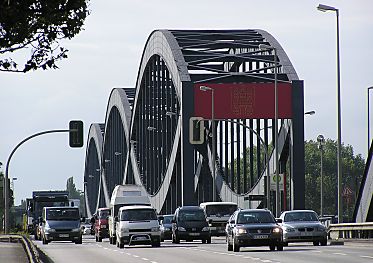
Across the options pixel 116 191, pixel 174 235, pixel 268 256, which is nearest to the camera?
pixel 268 256

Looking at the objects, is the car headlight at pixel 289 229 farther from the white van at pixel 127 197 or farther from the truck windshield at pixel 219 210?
the truck windshield at pixel 219 210

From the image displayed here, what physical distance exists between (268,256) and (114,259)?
4.65 m

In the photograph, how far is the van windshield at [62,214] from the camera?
61406 millimetres

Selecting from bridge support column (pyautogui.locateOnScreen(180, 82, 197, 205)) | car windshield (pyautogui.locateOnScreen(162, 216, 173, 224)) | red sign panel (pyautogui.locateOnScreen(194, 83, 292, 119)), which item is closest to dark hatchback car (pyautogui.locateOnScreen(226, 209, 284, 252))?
car windshield (pyautogui.locateOnScreen(162, 216, 173, 224))

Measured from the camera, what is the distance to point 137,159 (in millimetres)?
124688

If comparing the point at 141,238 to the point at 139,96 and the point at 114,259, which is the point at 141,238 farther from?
the point at 139,96

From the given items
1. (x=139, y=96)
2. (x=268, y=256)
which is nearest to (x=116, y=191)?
(x=268, y=256)

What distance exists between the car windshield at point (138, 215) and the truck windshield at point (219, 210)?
1298 cm

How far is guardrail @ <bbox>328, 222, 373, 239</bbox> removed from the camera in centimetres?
4806

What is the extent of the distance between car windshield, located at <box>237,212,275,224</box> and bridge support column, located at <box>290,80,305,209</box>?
37.5 meters

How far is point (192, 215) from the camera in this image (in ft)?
184

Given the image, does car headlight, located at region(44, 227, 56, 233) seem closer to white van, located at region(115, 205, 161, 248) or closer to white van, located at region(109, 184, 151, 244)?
white van, located at region(109, 184, 151, 244)

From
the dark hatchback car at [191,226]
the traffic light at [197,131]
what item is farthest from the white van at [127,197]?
the traffic light at [197,131]

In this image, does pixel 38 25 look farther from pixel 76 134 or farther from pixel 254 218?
pixel 76 134
